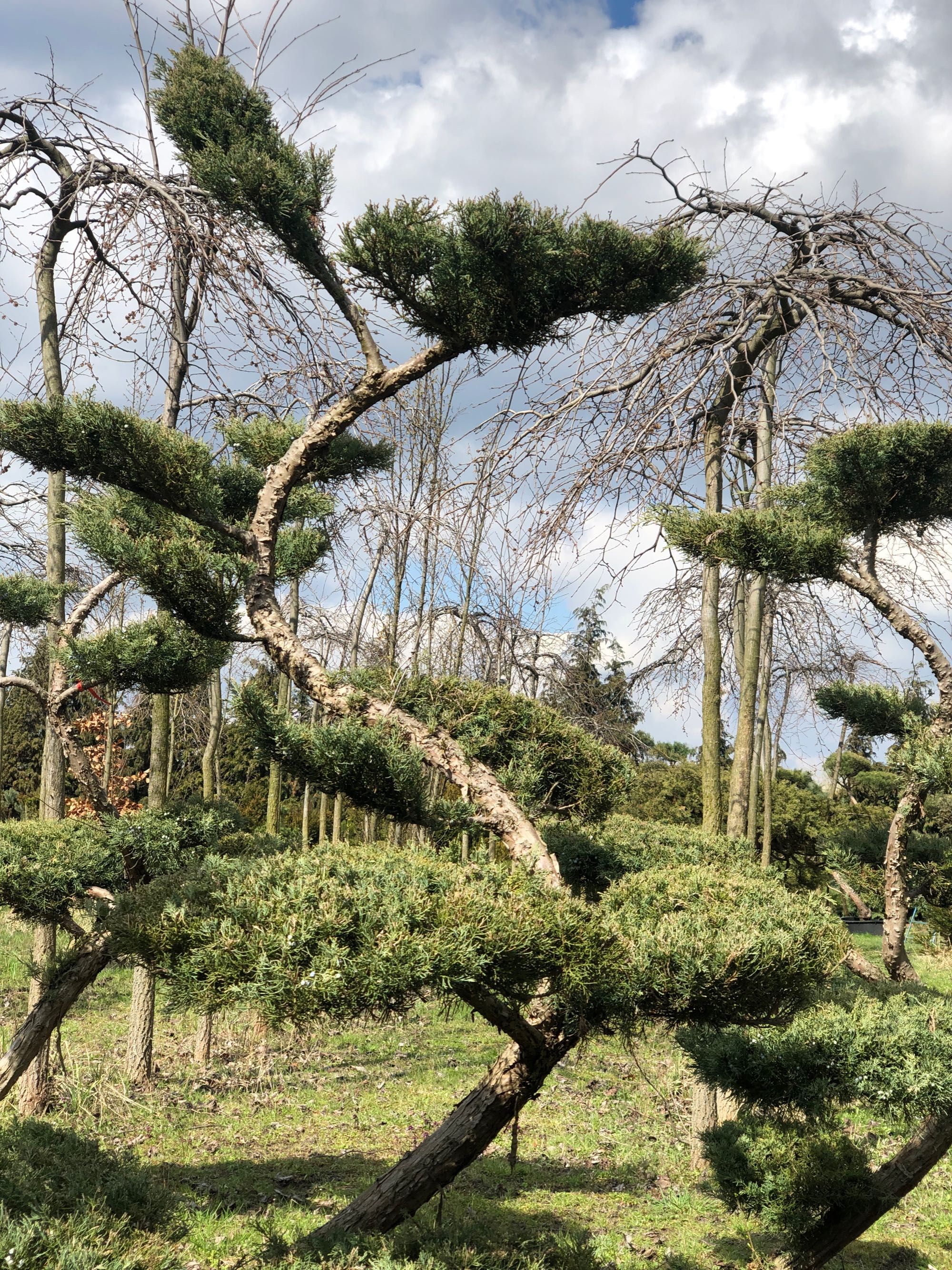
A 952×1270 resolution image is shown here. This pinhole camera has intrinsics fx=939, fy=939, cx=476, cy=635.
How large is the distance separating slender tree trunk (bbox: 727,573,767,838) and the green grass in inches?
68.2

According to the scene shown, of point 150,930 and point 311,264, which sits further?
point 311,264

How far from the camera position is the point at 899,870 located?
4746mm

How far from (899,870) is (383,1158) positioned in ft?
11.4

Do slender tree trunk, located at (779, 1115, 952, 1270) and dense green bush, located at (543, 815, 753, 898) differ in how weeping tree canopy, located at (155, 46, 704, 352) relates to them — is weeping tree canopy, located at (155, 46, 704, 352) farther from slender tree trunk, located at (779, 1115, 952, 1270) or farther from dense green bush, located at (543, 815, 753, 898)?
slender tree trunk, located at (779, 1115, 952, 1270)

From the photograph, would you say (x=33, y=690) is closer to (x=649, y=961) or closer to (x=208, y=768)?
(x=649, y=961)

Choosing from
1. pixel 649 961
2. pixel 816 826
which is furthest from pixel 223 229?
pixel 816 826

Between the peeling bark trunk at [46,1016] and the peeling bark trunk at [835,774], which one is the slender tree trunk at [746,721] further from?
the peeling bark trunk at [835,774]

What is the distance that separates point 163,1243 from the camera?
12.4 feet

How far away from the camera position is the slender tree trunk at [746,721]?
646cm

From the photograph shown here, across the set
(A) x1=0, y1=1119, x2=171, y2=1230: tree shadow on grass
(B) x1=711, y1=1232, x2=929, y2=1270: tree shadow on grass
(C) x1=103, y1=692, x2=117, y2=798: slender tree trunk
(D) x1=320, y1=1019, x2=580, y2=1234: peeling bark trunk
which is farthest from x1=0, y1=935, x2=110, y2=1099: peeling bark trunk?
(B) x1=711, y1=1232, x2=929, y2=1270: tree shadow on grass

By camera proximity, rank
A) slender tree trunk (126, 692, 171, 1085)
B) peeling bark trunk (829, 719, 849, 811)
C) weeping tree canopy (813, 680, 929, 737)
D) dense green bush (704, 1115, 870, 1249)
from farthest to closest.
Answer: peeling bark trunk (829, 719, 849, 811) < slender tree trunk (126, 692, 171, 1085) < weeping tree canopy (813, 680, 929, 737) < dense green bush (704, 1115, 870, 1249)

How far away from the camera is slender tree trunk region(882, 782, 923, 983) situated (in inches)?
186

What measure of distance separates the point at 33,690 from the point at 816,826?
10138 millimetres

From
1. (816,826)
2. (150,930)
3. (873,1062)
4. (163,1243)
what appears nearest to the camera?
(150,930)
